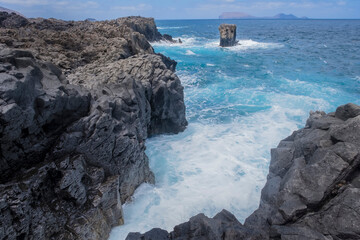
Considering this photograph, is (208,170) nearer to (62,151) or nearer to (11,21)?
(62,151)

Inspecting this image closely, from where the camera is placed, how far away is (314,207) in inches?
344

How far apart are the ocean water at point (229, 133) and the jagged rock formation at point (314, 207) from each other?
12.0ft

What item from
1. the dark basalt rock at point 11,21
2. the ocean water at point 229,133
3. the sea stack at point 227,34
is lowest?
the ocean water at point 229,133

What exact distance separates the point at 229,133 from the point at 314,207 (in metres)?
13.9

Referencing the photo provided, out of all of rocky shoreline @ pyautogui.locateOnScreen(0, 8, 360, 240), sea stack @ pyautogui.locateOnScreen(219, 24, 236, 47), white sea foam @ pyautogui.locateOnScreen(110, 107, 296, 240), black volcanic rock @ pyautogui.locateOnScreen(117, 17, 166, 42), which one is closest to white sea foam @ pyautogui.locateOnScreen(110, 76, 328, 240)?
white sea foam @ pyautogui.locateOnScreen(110, 107, 296, 240)

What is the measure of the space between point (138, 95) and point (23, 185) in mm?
8829

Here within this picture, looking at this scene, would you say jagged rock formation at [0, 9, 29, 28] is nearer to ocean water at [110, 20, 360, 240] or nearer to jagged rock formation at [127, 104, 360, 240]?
ocean water at [110, 20, 360, 240]

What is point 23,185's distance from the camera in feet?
28.1

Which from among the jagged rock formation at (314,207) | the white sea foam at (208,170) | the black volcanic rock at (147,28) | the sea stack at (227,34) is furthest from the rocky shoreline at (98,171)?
the black volcanic rock at (147,28)

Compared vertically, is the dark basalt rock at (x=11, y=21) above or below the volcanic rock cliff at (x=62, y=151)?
above

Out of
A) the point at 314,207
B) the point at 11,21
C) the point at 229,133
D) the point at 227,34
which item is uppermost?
the point at 11,21

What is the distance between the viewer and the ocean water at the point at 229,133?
13.6 meters

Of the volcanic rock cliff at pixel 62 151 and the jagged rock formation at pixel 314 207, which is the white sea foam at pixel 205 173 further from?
the jagged rock formation at pixel 314 207

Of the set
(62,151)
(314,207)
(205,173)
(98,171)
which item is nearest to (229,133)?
(205,173)
